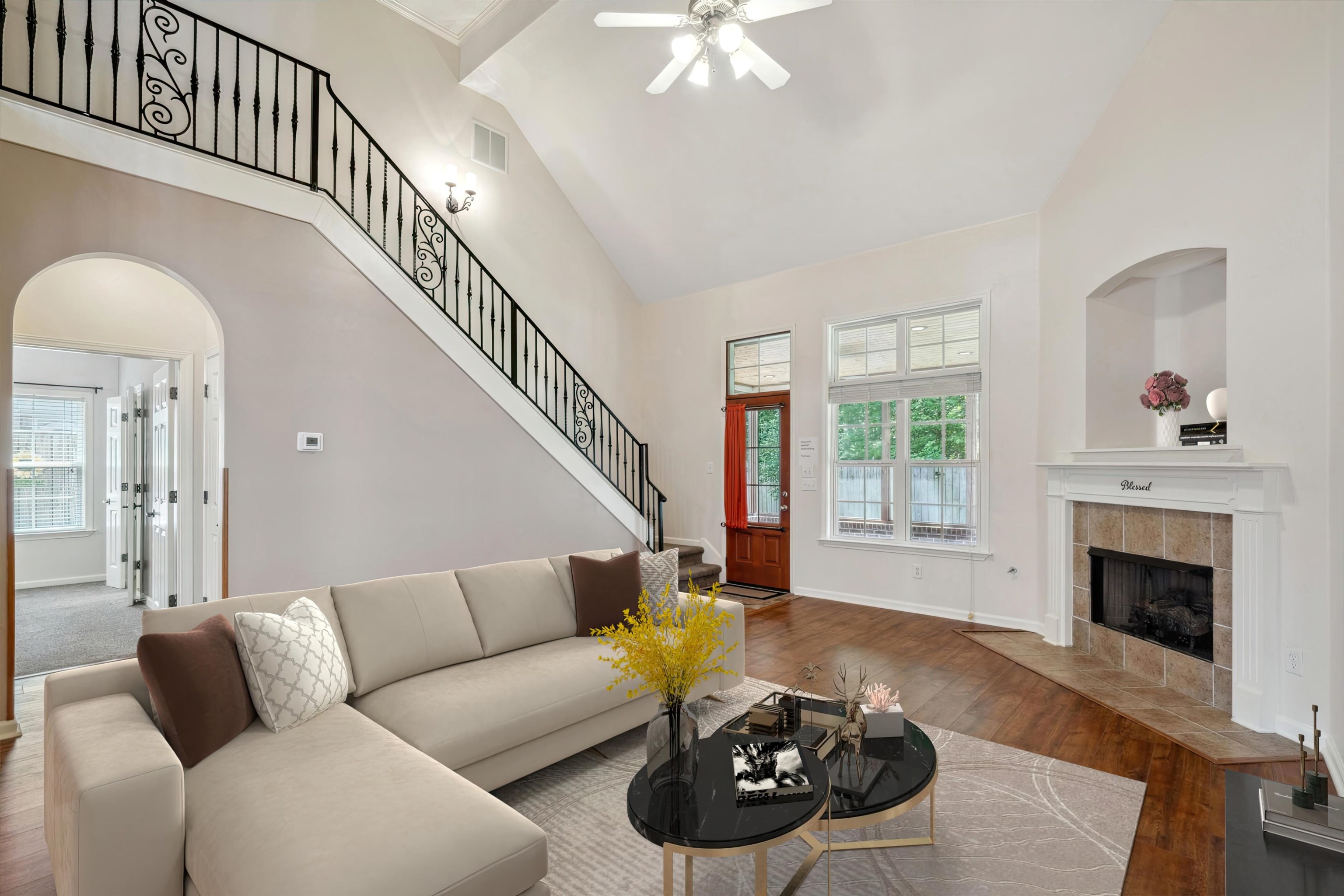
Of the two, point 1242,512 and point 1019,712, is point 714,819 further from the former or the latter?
point 1242,512

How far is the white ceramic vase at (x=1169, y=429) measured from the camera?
4.30 meters

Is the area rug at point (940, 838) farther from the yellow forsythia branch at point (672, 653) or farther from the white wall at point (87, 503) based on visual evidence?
the white wall at point (87, 503)

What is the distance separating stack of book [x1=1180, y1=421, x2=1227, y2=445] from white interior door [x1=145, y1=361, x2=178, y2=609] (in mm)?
7398

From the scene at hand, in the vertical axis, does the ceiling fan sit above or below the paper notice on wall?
above

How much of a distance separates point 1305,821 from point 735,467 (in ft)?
18.5

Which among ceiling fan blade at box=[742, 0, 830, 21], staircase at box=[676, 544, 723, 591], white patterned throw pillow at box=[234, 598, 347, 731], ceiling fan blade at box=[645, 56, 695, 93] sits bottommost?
staircase at box=[676, 544, 723, 591]

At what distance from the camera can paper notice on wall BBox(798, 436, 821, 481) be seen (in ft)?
21.6

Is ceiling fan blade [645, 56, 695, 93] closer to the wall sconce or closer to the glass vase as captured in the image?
the wall sconce

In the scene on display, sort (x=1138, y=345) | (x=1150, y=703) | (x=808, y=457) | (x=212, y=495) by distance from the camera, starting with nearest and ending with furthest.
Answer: (x=1150, y=703) → (x=1138, y=345) → (x=212, y=495) → (x=808, y=457)

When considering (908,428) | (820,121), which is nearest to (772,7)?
(820,121)

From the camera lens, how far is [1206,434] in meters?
3.97

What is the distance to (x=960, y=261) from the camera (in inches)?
223

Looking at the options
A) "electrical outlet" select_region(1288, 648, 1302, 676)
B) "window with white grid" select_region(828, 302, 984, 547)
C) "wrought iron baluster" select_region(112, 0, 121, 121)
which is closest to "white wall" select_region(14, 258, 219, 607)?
"wrought iron baluster" select_region(112, 0, 121, 121)

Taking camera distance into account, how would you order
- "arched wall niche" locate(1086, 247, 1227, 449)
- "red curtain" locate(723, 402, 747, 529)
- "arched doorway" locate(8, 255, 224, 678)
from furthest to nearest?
"red curtain" locate(723, 402, 747, 529) < "arched doorway" locate(8, 255, 224, 678) < "arched wall niche" locate(1086, 247, 1227, 449)
